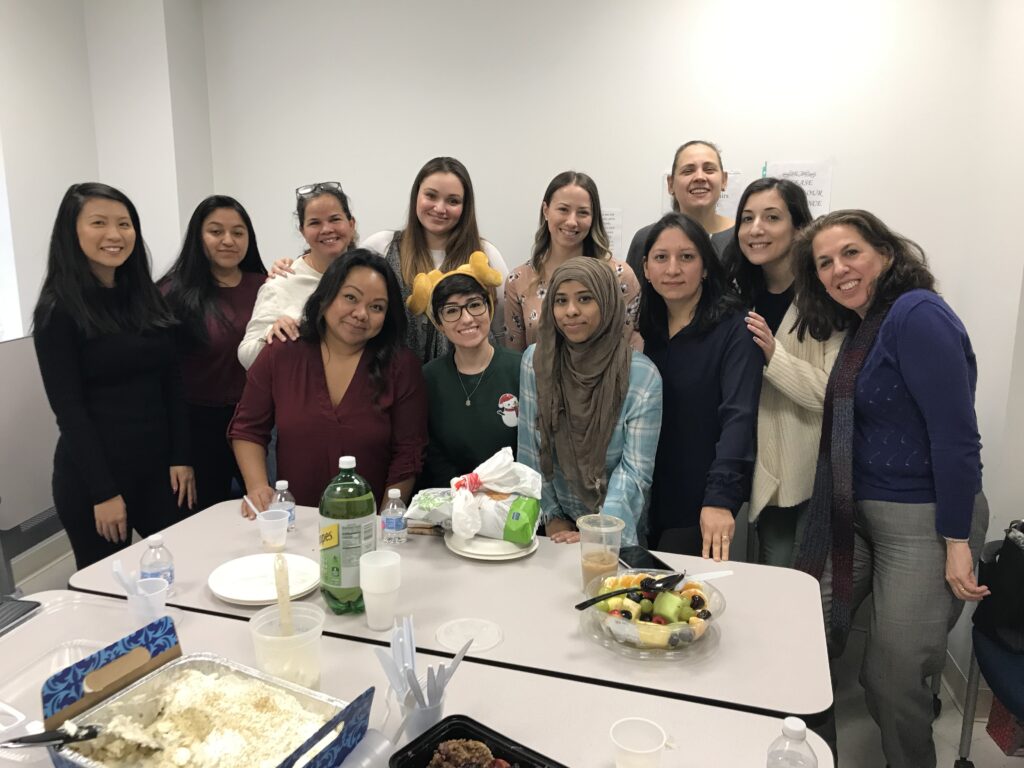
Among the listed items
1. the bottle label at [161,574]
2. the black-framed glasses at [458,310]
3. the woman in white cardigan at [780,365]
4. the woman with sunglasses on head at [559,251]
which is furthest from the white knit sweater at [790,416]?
the bottle label at [161,574]

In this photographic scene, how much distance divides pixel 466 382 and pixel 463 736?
4.48ft

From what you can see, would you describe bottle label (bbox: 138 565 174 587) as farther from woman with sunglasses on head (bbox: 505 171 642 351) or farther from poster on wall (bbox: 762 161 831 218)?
poster on wall (bbox: 762 161 831 218)

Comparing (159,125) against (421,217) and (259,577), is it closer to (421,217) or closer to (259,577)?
(421,217)

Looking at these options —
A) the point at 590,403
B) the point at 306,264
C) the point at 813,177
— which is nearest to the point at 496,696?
the point at 590,403

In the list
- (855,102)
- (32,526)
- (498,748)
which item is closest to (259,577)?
(498,748)

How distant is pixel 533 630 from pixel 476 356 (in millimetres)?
1076

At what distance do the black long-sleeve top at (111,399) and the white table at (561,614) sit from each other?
636 mm

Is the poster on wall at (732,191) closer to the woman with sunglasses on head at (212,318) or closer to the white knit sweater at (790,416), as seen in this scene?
the white knit sweater at (790,416)

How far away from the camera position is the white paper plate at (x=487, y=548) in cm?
170

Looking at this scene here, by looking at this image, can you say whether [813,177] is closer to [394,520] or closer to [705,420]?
[705,420]

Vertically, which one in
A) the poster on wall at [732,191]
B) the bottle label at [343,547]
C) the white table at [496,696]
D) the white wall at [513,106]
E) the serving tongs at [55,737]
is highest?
the white wall at [513,106]

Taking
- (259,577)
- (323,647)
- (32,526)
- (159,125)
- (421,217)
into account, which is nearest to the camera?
(323,647)

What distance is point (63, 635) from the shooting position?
55.0 inches

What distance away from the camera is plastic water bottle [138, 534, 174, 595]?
1.53 metres
